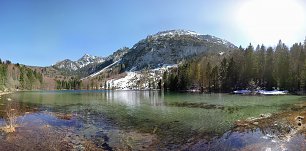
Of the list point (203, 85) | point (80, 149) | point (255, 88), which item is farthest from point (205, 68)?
point (80, 149)

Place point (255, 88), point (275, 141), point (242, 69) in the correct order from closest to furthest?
point (275, 141), point (255, 88), point (242, 69)

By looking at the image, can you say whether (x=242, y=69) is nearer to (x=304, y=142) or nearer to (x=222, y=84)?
(x=222, y=84)

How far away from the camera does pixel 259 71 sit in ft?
467

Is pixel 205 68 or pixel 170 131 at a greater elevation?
pixel 205 68

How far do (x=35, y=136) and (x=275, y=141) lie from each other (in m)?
26.6

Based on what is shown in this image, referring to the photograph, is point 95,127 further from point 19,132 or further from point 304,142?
point 304,142

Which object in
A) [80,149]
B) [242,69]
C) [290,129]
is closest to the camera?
[80,149]

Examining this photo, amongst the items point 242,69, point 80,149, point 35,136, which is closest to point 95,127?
point 35,136

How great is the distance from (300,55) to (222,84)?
43.7m

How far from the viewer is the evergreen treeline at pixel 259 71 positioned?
417 ft

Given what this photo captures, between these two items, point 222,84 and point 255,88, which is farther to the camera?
point 222,84

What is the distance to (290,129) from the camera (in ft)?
111

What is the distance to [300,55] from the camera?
12888 cm

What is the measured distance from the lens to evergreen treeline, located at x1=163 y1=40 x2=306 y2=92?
417 ft
